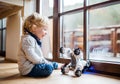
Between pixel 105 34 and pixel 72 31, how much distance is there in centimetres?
32

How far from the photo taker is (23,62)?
1.01 m

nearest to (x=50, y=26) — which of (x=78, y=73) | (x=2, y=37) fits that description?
(x=78, y=73)

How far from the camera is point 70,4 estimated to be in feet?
4.60

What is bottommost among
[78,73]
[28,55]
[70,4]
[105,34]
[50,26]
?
[78,73]

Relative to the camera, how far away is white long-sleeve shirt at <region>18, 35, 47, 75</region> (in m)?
0.98

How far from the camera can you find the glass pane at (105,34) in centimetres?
106

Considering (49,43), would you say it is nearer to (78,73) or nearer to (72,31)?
(72,31)

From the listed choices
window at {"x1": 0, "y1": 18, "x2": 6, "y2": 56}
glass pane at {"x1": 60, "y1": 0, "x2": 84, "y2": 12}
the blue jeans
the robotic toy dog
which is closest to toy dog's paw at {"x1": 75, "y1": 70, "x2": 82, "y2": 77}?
the robotic toy dog

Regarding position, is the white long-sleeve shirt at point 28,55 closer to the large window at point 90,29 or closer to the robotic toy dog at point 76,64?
the robotic toy dog at point 76,64

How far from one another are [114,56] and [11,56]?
1.15 metres

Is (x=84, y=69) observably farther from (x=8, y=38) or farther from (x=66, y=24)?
(x=8, y=38)

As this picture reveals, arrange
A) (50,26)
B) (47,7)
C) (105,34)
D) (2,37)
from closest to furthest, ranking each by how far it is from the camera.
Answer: (105,34) → (50,26) → (47,7) → (2,37)

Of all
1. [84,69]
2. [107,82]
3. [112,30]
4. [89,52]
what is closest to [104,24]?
[112,30]

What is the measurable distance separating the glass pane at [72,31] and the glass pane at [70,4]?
6 centimetres
